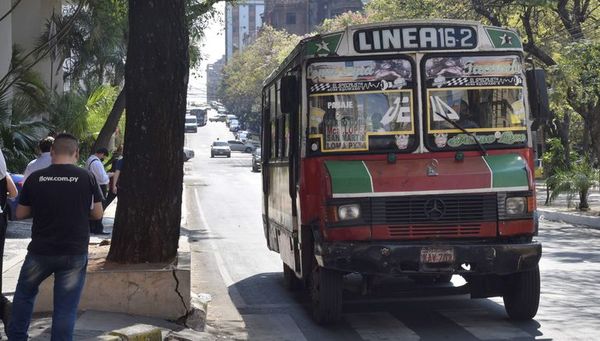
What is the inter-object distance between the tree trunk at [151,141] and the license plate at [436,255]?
285 cm

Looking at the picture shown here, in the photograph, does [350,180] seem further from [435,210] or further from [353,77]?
[353,77]

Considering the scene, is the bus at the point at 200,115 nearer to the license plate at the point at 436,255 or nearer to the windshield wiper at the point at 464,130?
the windshield wiper at the point at 464,130

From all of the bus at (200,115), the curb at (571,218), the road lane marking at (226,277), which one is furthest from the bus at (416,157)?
the bus at (200,115)

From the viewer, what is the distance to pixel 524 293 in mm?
9578

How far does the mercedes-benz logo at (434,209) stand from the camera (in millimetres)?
9227

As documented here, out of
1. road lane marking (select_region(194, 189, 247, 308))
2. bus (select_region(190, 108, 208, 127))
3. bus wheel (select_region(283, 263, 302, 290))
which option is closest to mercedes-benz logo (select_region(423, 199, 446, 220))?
road lane marking (select_region(194, 189, 247, 308))

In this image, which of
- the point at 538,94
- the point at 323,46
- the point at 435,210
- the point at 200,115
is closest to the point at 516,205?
the point at 435,210

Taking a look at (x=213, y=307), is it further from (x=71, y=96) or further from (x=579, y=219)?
(x=71, y=96)

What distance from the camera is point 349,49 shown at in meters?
9.68

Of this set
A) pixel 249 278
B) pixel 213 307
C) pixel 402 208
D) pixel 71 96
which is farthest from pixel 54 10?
pixel 402 208

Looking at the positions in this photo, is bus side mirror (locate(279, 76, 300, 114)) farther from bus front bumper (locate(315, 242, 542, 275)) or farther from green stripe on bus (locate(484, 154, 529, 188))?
green stripe on bus (locate(484, 154, 529, 188))

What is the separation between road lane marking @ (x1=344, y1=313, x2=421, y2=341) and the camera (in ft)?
30.1

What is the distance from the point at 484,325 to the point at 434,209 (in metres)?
1.42

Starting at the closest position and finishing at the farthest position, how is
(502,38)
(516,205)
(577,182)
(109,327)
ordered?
(109,327), (516,205), (502,38), (577,182)
